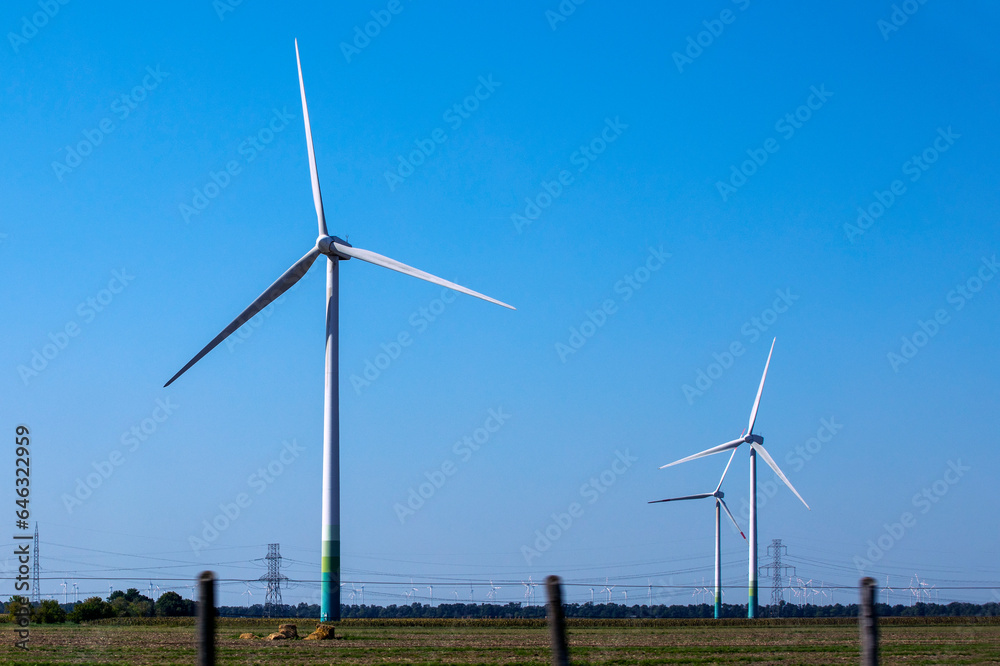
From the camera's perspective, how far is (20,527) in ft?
93.5

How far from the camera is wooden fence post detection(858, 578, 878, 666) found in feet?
37.7

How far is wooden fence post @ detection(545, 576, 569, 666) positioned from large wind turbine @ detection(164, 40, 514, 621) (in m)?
33.7

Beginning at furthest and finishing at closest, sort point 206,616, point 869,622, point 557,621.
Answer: point 869,622 → point 557,621 → point 206,616

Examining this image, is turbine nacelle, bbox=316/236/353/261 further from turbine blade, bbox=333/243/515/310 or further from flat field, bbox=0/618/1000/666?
flat field, bbox=0/618/1000/666

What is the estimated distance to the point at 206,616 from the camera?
916 centimetres

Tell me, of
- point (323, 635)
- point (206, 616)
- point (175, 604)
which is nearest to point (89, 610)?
point (175, 604)

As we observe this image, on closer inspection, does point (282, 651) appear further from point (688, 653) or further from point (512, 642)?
point (688, 653)

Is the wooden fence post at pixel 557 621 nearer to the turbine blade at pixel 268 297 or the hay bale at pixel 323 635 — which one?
the hay bale at pixel 323 635

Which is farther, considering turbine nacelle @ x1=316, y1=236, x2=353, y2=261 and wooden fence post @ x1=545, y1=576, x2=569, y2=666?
turbine nacelle @ x1=316, y1=236, x2=353, y2=261

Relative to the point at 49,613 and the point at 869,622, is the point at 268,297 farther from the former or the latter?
the point at 869,622

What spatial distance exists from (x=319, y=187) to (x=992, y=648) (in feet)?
137

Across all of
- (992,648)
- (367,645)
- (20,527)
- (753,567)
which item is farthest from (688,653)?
(753,567)

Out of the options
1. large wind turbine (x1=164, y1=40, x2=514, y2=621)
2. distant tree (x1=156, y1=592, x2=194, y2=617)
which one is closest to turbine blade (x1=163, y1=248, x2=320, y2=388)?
large wind turbine (x1=164, y1=40, x2=514, y2=621)

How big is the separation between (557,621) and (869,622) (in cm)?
387
